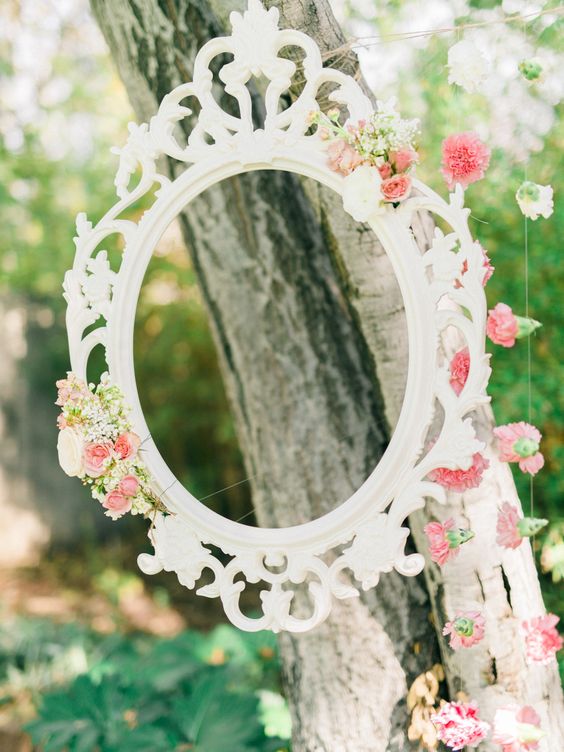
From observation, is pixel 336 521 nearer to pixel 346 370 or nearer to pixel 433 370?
pixel 433 370

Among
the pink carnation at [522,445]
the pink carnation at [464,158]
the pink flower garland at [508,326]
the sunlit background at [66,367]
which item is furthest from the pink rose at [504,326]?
the sunlit background at [66,367]

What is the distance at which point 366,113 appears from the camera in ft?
4.85

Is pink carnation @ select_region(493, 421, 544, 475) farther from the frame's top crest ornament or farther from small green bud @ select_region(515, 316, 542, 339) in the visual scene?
the frame's top crest ornament

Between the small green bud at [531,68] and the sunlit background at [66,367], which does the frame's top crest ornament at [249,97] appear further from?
the sunlit background at [66,367]

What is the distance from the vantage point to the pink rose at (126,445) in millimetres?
1553

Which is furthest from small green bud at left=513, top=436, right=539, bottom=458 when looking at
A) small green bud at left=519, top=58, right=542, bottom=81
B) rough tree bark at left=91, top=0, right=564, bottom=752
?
small green bud at left=519, top=58, right=542, bottom=81

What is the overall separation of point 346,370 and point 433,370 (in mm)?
726

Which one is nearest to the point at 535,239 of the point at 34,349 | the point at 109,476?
the point at 109,476

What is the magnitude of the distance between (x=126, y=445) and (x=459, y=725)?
0.93 metres

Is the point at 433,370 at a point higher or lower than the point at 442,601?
higher

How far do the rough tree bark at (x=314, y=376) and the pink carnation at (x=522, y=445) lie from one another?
32cm

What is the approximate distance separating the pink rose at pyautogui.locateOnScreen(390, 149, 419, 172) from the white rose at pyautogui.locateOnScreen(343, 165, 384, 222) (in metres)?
0.05

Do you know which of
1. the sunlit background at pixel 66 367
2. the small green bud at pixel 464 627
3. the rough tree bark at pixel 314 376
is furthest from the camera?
the sunlit background at pixel 66 367

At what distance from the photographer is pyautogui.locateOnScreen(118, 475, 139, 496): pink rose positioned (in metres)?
1.54
